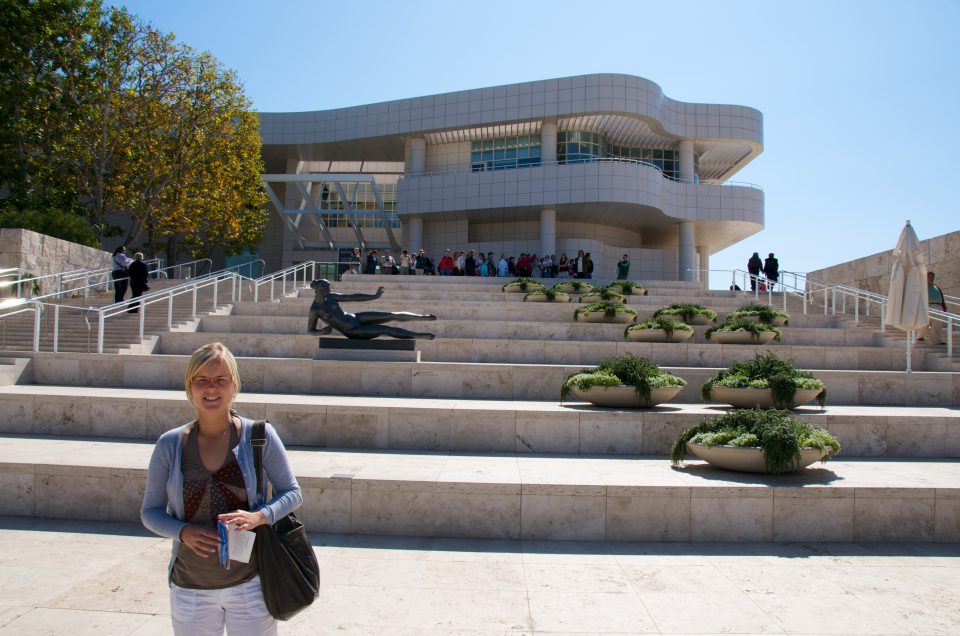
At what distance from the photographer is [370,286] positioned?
2239 centimetres

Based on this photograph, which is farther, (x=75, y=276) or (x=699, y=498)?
(x=75, y=276)

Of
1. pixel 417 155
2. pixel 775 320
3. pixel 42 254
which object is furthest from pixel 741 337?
pixel 417 155

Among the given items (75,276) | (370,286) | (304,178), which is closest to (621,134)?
(304,178)

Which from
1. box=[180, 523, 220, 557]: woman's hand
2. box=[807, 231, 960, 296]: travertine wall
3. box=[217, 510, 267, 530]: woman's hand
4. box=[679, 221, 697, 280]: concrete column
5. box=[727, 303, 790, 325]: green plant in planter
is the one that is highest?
box=[679, 221, 697, 280]: concrete column

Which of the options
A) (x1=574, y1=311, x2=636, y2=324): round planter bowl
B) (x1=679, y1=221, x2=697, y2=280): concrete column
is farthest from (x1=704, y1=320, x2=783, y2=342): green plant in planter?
(x1=679, y1=221, x2=697, y2=280): concrete column

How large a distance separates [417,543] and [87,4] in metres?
26.5

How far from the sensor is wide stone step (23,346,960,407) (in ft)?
34.3

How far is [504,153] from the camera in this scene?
38219 mm

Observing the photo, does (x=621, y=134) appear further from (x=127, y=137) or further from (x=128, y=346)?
(x=128, y=346)

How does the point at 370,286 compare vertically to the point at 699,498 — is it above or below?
above

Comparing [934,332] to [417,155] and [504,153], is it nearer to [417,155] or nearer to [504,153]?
[504,153]

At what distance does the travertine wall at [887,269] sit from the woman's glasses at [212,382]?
1806cm

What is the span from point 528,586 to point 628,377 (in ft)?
14.3

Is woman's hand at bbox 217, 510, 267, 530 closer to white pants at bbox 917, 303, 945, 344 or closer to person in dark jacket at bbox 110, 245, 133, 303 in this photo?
white pants at bbox 917, 303, 945, 344
